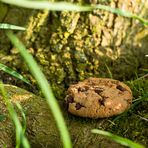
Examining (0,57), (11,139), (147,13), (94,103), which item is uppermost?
(147,13)

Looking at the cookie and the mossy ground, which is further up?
the mossy ground

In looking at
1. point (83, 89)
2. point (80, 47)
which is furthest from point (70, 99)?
point (80, 47)

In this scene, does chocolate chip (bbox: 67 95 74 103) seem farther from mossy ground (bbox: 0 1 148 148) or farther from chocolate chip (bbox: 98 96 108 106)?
mossy ground (bbox: 0 1 148 148)

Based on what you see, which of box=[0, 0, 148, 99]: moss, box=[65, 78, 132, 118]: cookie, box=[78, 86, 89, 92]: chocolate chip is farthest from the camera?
box=[0, 0, 148, 99]: moss

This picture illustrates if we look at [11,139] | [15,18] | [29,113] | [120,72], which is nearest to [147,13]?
[120,72]

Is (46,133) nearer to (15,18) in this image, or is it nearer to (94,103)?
(94,103)

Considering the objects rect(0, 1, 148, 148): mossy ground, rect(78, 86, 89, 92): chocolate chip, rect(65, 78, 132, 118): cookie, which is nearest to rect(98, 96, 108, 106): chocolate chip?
rect(65, 78, 132, 118): cookie

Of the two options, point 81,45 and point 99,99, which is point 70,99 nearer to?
point 99,99

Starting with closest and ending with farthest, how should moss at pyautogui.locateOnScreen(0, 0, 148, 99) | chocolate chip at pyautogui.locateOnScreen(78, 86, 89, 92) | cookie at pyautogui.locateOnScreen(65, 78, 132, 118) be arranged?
cookie at pyautogui.locateOnScreen(65, 78, 132, 118) < chocolate chip at pyautogui.locateOnScreen(78, 86, 89, 92) < moss at pyautogui.locateOnScreen(0, 0, 148, 99)

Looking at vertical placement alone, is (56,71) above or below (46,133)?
above
